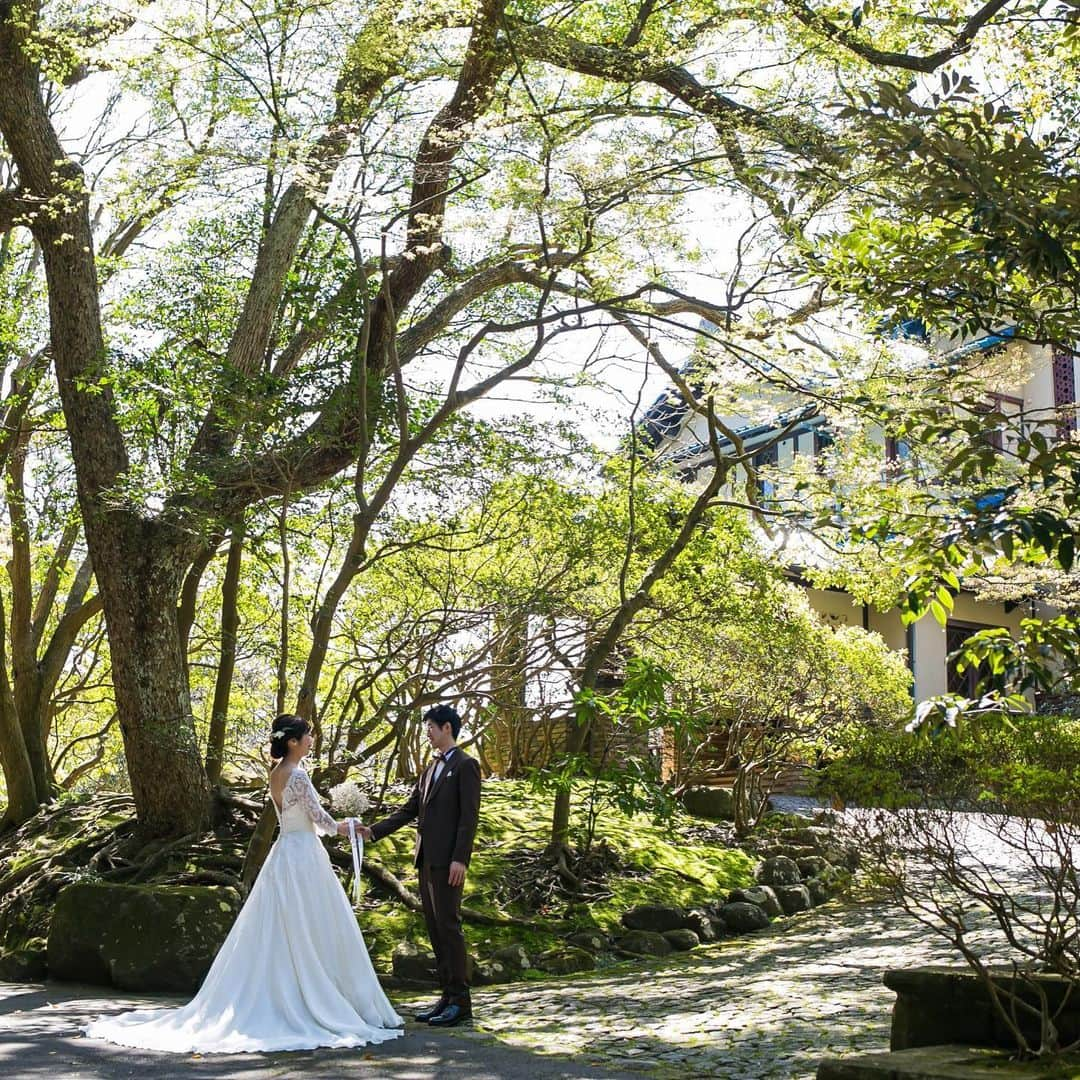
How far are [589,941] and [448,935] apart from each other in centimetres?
436

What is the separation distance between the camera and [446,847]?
834 cm

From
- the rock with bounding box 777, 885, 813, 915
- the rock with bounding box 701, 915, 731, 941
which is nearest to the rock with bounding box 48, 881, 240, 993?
the rock with bounding box 701, 915, 731, 941

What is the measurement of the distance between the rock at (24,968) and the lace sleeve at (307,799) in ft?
13.8

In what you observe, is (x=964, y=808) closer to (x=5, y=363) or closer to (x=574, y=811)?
(x=574, y=811)

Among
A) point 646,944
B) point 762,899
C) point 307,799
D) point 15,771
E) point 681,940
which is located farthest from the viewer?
point 15,771

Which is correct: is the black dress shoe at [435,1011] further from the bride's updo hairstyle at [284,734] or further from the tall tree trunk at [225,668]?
the tall tree trunk at [225,668]

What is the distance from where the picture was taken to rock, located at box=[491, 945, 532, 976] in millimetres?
10844

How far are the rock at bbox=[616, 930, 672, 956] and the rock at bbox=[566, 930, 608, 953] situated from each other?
0.18m

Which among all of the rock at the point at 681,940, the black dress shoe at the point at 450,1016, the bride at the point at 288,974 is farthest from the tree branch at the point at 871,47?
the rock at the point at 681,940

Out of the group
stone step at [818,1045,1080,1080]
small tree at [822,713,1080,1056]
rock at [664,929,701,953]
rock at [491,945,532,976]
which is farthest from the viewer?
rock at [664,929,701,953]

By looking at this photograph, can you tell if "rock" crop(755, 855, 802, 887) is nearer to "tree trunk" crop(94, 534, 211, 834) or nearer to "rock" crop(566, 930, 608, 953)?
"rock" crop(566, 930, 608, 953)

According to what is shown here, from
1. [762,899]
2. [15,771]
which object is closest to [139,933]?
[15,771]

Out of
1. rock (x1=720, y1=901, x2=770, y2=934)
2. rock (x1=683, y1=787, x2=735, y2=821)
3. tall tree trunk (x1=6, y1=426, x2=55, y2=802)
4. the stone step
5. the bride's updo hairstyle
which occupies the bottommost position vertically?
rock (x1=720, y1=901, x2=770, y2=934)

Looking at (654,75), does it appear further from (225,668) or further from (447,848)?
(225,668)
